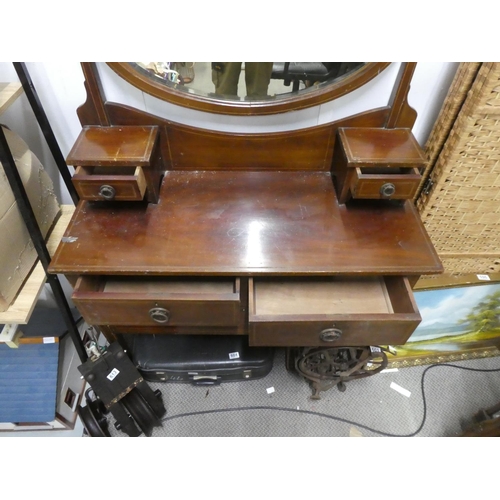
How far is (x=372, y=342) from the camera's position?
32.4 inches

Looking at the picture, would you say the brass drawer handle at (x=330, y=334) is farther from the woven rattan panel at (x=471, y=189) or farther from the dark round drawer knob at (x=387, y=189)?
the woven rattan panel at (x=471, y=189)

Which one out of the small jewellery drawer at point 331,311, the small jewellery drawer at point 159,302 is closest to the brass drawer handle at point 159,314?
the small jewellery drawer at point 159,302

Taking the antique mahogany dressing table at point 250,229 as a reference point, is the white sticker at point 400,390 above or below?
below

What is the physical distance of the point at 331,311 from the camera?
844 millimetres

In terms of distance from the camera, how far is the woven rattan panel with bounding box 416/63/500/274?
0.81 metres

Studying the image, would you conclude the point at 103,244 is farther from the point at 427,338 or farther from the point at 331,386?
the point at 427,338

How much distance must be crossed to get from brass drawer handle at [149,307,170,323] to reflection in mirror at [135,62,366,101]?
51 cm

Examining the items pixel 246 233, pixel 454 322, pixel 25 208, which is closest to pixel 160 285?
pixel 246 233

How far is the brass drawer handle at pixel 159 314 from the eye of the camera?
0.77 m

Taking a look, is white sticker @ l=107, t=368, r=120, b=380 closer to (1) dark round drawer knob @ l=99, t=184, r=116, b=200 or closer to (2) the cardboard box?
(2) the cardboard box

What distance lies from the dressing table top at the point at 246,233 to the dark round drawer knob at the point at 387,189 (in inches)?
2.5

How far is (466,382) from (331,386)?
53cm

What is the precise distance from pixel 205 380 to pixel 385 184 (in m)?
0.84
